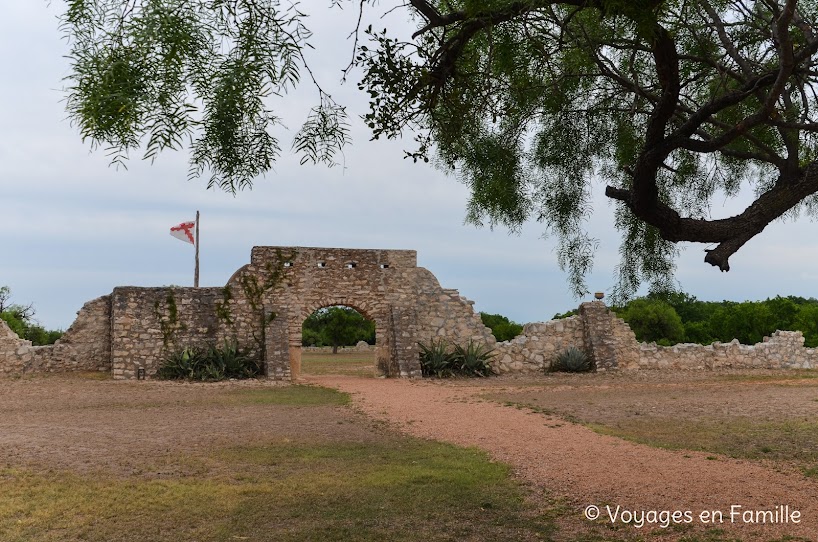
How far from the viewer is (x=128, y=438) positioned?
9.95m

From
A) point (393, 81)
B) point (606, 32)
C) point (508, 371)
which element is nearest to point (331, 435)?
point (393, 81)

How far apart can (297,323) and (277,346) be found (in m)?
0.95

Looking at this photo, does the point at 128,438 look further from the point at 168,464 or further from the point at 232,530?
the point at 232,530

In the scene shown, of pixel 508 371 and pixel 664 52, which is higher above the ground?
pixel 664 52

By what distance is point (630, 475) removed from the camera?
24.4 ft

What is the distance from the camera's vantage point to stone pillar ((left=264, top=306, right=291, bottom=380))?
18625 mm

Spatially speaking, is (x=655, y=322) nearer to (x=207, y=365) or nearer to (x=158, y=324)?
(x=207, y=365)

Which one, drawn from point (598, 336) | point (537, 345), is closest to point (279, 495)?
point (537, 345)

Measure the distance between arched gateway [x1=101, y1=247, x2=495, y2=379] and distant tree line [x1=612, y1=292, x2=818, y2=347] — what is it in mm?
12144

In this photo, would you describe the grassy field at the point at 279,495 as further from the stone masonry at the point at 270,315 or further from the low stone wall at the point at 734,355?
the low stone wall at the point at 734,355

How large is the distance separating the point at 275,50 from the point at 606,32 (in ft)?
12.0

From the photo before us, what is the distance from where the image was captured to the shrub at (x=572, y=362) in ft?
67.8

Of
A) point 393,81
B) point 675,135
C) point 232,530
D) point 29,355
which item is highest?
point 393,81

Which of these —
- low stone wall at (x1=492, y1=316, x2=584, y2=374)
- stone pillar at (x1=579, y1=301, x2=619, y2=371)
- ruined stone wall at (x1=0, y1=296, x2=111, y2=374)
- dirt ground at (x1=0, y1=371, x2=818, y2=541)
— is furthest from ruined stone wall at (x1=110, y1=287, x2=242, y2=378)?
stone pillar at (x1=579, y1=301, x2=619, y2=371)
